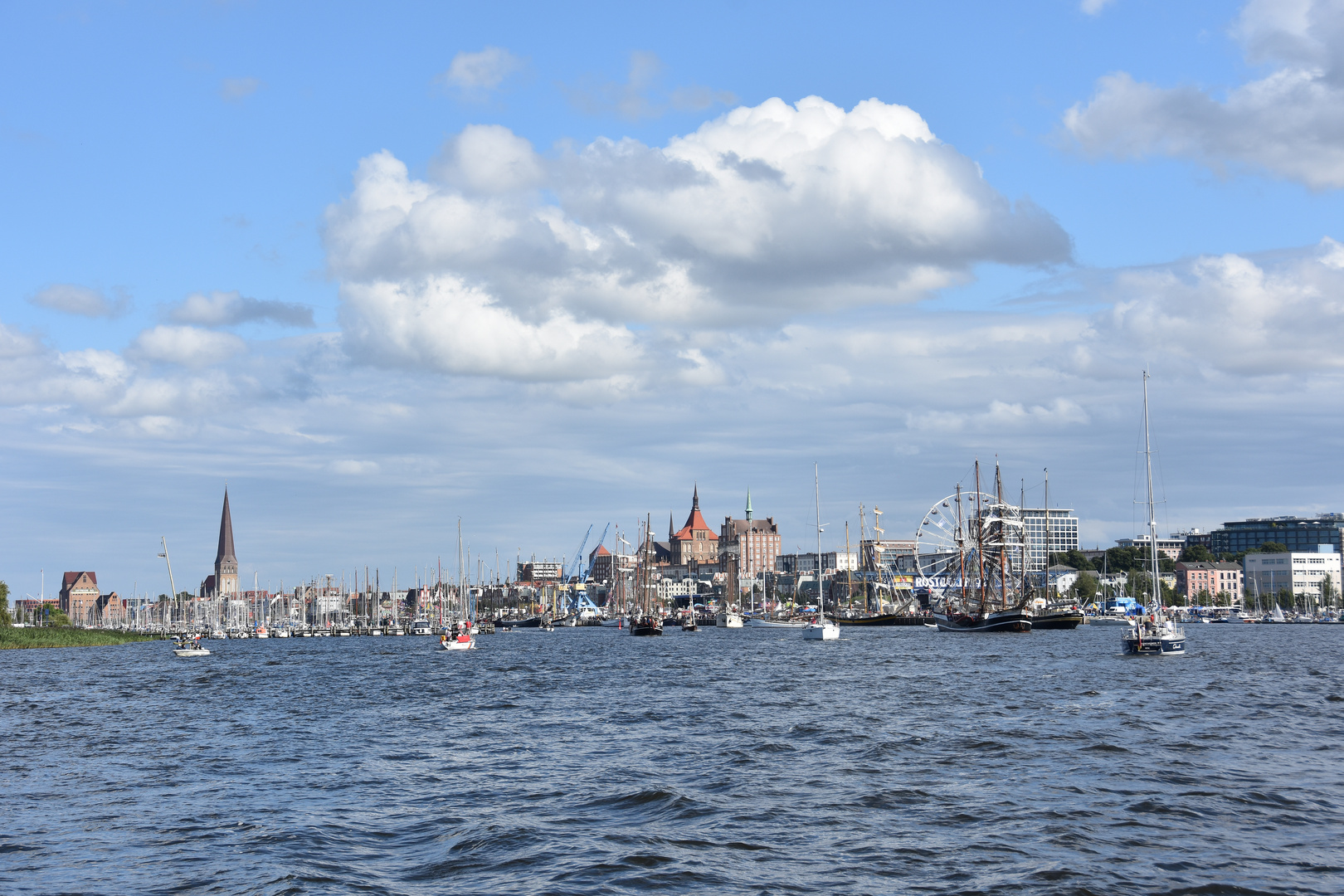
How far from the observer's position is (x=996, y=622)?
148250 mm

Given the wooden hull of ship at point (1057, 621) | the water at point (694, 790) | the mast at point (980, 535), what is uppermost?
the mast at point (980, 535)

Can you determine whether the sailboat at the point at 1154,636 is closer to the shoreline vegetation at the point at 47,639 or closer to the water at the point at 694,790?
the water at the point at 694,790

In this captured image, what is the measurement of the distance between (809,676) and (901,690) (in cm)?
1204

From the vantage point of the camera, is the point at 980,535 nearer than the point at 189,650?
No

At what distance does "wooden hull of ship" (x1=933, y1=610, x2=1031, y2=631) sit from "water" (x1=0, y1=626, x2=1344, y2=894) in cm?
8328

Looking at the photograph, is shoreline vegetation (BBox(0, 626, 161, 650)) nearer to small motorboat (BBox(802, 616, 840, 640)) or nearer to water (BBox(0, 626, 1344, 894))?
water (BBox(0, 626, 1344, 894))

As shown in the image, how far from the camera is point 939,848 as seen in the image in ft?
73.5

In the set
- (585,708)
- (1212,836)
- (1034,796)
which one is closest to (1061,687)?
(585,708)

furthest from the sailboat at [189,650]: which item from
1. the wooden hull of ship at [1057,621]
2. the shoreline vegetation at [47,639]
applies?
the wooden hull of ship at [1057,621]

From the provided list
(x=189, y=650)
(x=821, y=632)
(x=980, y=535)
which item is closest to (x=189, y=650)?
(x=189, y=650)

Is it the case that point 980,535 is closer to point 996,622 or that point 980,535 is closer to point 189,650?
point 996,622

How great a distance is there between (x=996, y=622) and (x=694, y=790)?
4979 inches

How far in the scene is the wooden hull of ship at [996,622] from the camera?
146250 millimetres

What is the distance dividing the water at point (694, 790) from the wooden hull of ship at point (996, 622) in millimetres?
83278
